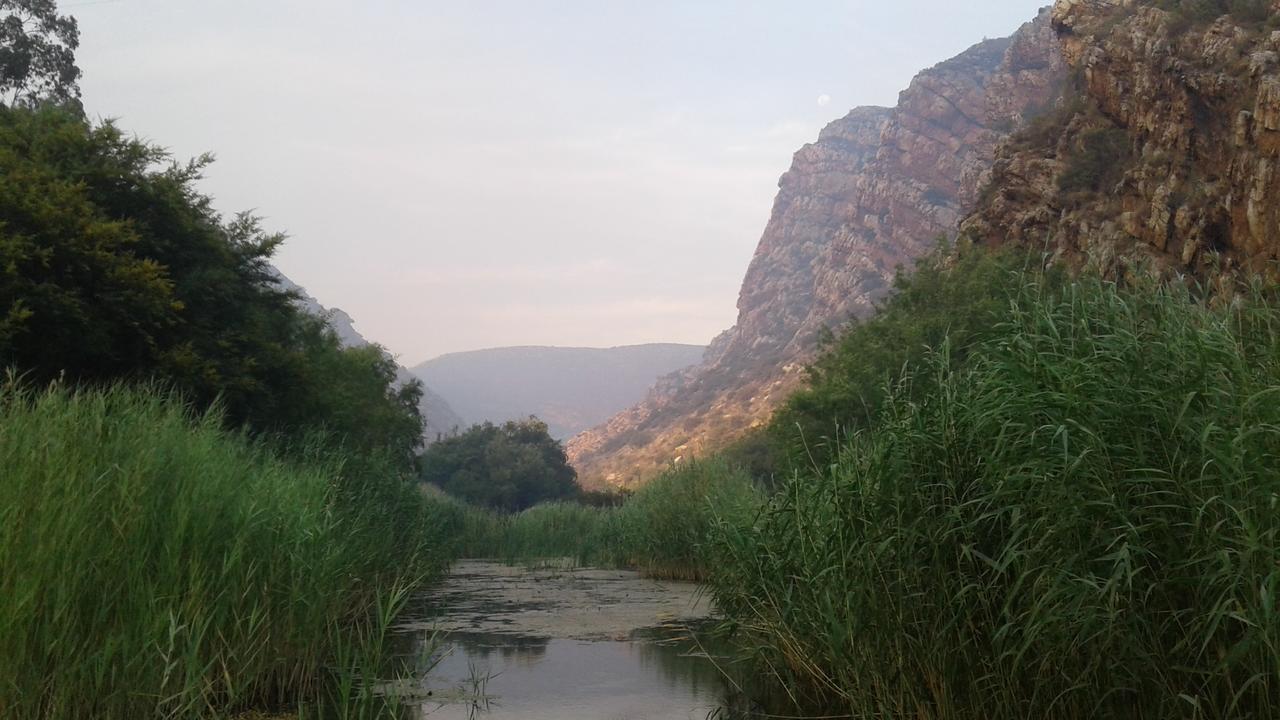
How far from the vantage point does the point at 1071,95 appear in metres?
42.2

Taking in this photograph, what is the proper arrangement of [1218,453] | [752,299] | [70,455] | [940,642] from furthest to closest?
[752,299]
[70,455]
[940,642]
[1218,453]

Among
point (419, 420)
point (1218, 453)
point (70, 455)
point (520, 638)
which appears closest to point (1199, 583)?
point (1218, 453)

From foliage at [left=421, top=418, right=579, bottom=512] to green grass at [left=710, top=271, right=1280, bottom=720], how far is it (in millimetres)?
63360

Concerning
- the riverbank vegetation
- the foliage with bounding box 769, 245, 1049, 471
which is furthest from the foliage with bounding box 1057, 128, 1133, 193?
the riverbank vegetation

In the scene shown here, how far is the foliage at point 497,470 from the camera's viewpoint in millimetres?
71875

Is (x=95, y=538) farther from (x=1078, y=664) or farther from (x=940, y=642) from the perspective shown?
(x=1078, y=664)

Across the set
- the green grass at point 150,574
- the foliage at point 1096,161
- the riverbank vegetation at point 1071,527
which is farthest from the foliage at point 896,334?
the riverbank vegetation at point 1071,527

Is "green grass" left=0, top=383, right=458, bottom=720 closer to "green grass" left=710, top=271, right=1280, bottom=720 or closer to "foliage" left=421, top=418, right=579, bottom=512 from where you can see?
"green grass" left=710, top=271, right=1280, bottom=720

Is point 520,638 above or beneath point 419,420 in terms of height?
beneath

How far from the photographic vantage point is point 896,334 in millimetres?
30172

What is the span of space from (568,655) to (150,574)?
226 inches

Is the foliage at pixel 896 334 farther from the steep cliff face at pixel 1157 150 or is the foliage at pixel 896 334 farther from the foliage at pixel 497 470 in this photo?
the foliage at pixel 497 470

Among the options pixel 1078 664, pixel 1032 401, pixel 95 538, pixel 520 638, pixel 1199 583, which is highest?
pixel 1032 401

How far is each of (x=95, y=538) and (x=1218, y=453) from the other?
615 centimetres
